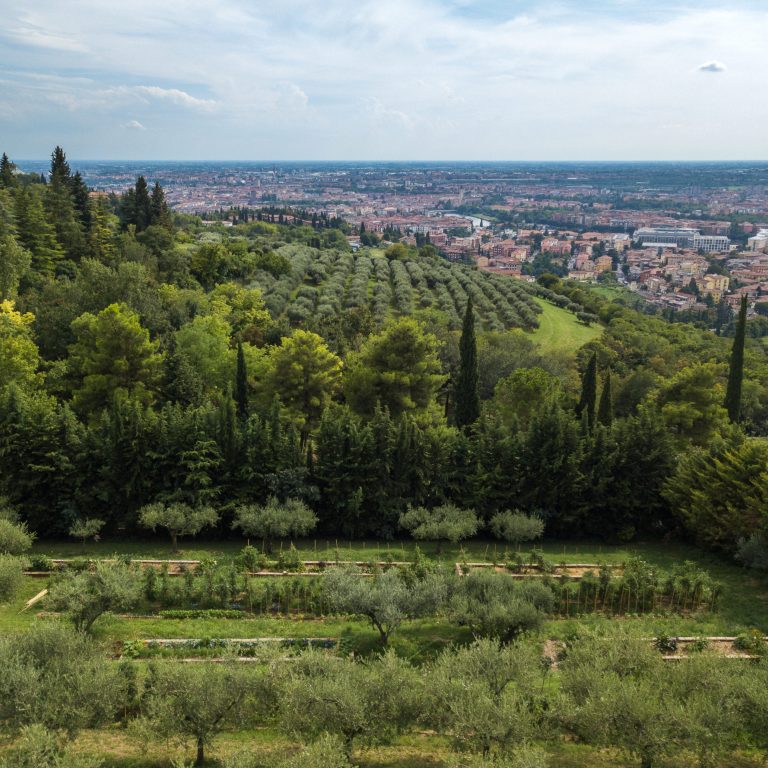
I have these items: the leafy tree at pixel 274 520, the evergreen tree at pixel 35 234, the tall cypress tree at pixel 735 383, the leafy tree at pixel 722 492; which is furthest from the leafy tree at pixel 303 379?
the evergreen tree at pixel 35 234

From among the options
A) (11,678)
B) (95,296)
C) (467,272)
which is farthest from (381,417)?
(467,272)

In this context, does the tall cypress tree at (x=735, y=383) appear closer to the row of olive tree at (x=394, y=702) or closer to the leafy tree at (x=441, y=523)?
the leafy tree at (x=441, y=523)

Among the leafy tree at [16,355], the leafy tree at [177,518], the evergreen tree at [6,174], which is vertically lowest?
the leafy tree at [177,518]

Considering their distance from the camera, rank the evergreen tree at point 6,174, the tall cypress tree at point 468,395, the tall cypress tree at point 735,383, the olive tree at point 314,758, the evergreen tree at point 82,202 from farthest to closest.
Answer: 1. the evergreen tree at point 6,174
2. the evergreen tree at point 82,202
3. the tall cypress tree at point 468,395
4. the tall cypress tree at point 735,383
5. the olive tree at point 314,758

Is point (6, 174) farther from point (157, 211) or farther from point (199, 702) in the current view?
point (199, 702)

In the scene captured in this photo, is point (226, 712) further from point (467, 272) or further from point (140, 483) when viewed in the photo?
point (467, 272)

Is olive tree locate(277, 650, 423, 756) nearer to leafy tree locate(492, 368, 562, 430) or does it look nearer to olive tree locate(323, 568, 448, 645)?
olive tree locate(323, 568, 448, 645)
